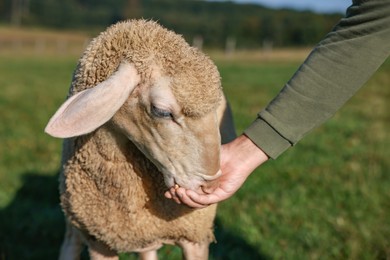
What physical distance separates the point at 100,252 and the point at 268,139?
3.75 ft

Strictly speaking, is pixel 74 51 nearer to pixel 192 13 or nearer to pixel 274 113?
pixel 192 13

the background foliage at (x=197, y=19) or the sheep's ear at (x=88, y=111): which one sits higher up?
the sheep's ear at (x=88, y=111)

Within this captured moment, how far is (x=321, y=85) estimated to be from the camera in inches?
83.1

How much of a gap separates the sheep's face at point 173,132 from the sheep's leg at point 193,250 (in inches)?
24.6

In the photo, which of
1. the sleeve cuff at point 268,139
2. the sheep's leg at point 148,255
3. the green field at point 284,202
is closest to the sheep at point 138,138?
the sleeve cuff at point 268,139

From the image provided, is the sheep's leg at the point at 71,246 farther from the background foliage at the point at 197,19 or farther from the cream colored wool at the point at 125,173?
the background foliage at the point at 197,19

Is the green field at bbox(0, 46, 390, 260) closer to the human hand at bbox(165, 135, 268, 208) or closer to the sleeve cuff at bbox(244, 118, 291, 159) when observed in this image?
the human hand at bbox(165, 135, 268, 208)

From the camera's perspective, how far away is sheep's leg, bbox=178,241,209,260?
277 cm

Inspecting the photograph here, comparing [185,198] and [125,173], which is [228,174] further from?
[125,173]

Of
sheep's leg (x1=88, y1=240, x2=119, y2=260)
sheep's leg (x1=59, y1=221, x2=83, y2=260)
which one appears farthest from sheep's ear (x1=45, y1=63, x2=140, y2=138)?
sheep's leg (x1=59, y1=221, x2=83, y2=260)

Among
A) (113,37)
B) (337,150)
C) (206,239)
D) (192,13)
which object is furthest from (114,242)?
(192,13)

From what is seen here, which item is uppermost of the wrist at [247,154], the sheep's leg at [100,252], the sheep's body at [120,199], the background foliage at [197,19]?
the wrist at [247,154]

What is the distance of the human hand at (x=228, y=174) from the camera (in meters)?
2.20

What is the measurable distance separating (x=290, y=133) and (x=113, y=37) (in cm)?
81
